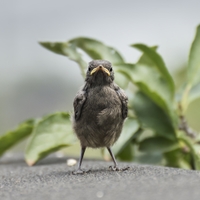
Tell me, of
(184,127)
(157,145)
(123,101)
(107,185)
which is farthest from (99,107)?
(184,127)

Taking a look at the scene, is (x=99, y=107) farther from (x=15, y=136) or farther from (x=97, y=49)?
(x=15, y=136)

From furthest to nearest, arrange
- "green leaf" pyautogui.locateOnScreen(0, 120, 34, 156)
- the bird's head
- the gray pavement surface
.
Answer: "green leaf" pyautogui.locateOnScreen(0, 120, 34, 156) → the bird's head → the gray pavement surface

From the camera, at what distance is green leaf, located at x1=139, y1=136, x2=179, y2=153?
376 centimetres

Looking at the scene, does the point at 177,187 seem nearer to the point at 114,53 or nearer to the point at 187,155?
the point at 187,155

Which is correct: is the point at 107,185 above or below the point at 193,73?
below

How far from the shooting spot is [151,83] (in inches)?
146

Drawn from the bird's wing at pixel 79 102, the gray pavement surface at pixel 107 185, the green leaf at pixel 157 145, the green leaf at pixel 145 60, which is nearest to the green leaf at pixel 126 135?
the green leaf at pixel 157 145

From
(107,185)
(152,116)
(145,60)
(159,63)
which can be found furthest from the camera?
(145,60)

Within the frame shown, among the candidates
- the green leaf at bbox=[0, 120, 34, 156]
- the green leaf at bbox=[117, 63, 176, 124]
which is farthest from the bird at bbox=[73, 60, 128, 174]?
the green leaf at bbox=[0, 120, 34, 156]

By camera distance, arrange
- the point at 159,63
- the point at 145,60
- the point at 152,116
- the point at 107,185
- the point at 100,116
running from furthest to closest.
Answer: the point at 145,60, the point at 152,116, the point at 159,63, the point at 100,116, the point at 107,185

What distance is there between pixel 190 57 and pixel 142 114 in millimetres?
589

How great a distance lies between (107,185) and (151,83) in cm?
156

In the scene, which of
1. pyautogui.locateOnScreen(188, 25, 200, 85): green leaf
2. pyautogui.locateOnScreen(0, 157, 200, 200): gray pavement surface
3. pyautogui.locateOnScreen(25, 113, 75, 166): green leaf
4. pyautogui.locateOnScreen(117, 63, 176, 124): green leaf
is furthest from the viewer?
pyautogui.locateOnScreen(188, 25, 200, 85): green leaf

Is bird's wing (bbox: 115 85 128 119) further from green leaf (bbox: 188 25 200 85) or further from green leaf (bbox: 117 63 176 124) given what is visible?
green leaf (bbox: 188 25 200 85)
